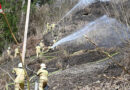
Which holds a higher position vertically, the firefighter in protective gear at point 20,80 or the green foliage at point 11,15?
the green foliage at point 11,15

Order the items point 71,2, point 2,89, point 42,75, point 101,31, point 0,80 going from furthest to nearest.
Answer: point 71,2 → point 101,31 → point 0,80 → point 2,89 → point 42,75

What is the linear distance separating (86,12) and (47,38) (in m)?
4.28

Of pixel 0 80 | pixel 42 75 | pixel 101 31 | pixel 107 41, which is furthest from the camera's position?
pixel 101 31

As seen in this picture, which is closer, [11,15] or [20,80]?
Result: [20,80]

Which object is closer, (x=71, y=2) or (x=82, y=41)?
(x=82, y=41)

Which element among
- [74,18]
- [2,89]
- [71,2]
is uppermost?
[71,2]

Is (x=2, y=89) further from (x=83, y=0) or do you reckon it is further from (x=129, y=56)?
(x=83, y=0)

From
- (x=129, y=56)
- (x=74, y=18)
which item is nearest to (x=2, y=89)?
(x=129, y=56)

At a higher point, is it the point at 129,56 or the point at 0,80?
the point at 129,56

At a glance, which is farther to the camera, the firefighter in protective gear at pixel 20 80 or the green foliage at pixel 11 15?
the green foliage at pixel 11 15

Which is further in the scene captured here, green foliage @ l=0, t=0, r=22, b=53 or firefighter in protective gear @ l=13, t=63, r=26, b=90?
green foliage @ l=0, t=0, r=22, b=53

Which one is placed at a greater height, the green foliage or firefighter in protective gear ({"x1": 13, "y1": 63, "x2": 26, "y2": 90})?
the green foliage

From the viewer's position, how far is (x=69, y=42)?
14266 mm

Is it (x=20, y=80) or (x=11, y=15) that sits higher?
(x=11, y=15)
